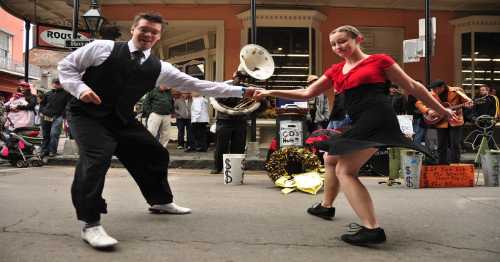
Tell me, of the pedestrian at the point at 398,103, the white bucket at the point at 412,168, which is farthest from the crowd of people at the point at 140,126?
the pedestrian at the point at 398,103

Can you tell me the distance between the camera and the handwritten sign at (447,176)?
7.89 metres

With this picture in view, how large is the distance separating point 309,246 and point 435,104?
1.57 metres

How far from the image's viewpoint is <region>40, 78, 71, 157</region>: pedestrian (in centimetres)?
1130

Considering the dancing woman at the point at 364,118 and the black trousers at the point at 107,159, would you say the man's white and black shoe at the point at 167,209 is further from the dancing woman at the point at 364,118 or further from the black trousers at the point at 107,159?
the dancing woman at the point at 364,118

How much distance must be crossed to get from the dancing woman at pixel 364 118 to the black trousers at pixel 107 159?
164 centimetres

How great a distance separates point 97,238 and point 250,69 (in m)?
5.44

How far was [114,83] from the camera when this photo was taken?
13.5 ft

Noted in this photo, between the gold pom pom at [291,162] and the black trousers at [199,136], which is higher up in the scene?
the black trousers at [199,136]

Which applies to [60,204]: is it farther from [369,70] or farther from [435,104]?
[435,104]

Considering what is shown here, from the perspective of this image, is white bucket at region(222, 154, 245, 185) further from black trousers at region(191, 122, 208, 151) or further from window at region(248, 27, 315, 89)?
window at region(248, 27, 315, 89)

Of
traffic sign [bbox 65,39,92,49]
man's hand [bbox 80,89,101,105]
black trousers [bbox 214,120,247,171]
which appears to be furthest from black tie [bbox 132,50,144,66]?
traffic sign [bbox 65,39,92,49]

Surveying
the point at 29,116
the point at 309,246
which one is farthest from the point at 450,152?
the point at 29,116

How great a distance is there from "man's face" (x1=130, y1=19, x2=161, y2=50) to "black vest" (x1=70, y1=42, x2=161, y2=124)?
111mm

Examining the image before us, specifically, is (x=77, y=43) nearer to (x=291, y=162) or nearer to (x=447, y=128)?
(x=291, y=162)
